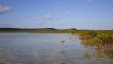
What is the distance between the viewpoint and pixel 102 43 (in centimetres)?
3081

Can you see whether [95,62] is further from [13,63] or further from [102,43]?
[102,43]

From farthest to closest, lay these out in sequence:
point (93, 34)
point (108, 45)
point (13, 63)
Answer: point (93, 34), point (108, 45), point (13, 63)

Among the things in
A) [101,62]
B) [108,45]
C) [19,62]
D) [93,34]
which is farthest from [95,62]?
[93,34]

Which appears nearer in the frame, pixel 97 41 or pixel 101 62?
pixel 101 62

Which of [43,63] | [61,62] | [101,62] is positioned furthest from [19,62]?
[101,62]

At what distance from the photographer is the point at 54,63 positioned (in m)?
18.4

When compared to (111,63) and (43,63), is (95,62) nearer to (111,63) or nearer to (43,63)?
(111,63)

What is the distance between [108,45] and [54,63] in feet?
42.6

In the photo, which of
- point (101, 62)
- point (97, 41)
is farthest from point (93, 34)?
point (101, 62)

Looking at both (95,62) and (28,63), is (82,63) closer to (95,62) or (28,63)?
(95,62)

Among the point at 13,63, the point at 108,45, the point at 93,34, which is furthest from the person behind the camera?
the point at 93,34

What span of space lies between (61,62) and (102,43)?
13.0m

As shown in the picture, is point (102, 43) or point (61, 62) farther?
point (102, 43)

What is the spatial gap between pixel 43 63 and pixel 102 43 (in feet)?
45.6
